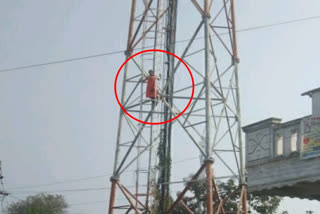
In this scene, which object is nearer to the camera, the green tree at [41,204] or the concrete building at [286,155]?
the concrete building at [286,155]

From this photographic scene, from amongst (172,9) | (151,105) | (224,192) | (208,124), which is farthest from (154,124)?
(224,192)

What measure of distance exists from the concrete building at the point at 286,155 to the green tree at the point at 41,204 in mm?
41416

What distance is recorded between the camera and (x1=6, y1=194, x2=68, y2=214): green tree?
5628 cm

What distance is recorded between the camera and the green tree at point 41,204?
56281 mm

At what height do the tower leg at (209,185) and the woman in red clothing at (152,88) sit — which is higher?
the woman in red clothing at (152,88)

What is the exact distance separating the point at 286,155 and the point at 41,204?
4529 cm

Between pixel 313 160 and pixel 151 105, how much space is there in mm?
6027

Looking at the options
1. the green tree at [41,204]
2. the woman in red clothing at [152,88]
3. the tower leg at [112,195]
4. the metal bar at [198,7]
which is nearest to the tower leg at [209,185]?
the woman in red clothing at [152,88]

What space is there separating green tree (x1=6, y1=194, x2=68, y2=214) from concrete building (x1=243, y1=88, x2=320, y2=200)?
41.4 m

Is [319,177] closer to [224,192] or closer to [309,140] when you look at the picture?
[309,140]

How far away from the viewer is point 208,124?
1605 cm

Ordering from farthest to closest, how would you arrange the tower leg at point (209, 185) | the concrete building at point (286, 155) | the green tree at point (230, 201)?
1. the green tree at point (230, 201)
2. the tower leg at point (209, 185)
3. the concrete building at point (286, 155)

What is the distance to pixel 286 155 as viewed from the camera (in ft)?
50.6

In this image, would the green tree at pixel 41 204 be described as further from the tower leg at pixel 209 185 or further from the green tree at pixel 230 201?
the tower leg at pixel 209 185
